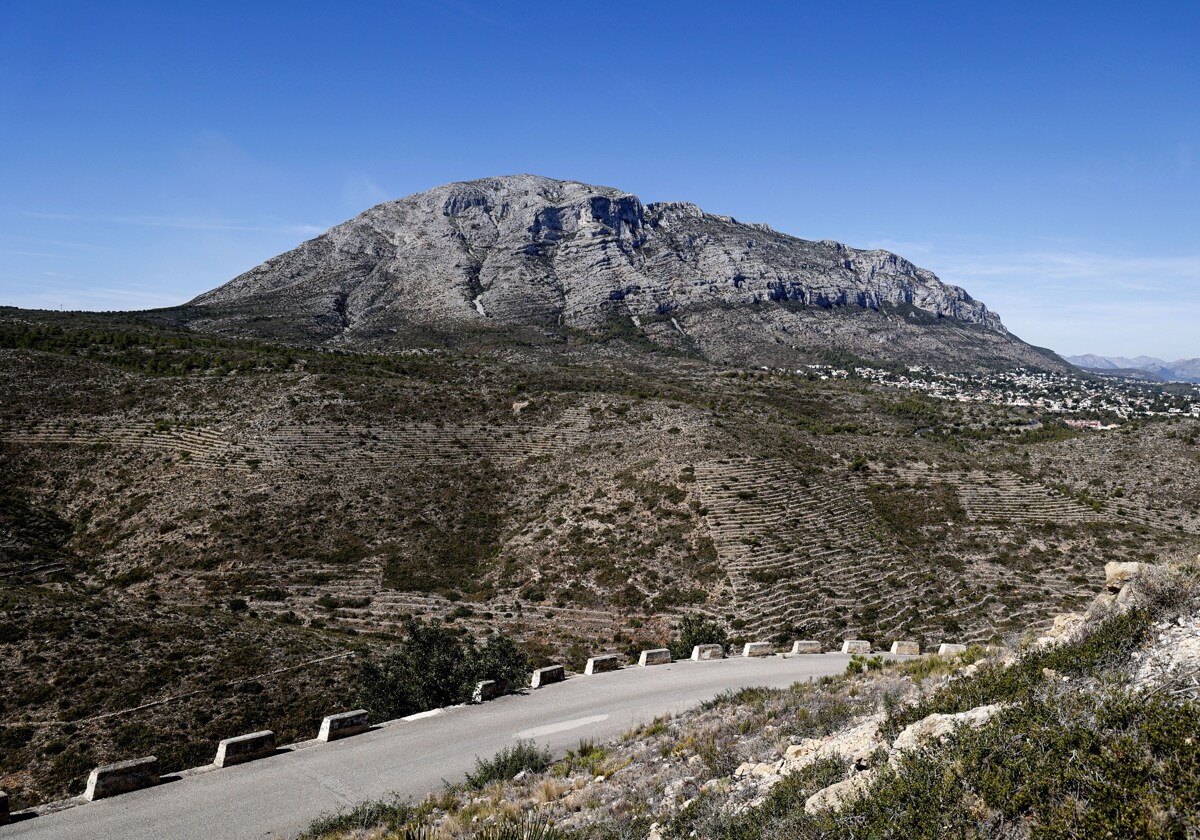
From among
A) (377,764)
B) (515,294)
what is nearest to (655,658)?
(377,764)

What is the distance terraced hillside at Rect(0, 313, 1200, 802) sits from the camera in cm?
2027

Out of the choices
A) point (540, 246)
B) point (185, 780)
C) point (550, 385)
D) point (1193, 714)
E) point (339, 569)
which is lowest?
point (339, 569)

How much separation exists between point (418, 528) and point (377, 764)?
2919 cm

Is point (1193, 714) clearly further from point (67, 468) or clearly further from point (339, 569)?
point (67, 468)

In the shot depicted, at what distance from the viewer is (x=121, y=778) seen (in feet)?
29.8

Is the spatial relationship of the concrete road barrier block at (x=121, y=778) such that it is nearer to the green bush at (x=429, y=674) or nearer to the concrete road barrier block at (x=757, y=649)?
the green bush at (x=429, y=674)

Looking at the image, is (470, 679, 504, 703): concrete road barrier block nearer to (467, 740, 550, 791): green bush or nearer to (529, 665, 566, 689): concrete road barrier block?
(529, 665, 566, 689): concrete road barrier block

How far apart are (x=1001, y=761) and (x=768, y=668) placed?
39.5ft

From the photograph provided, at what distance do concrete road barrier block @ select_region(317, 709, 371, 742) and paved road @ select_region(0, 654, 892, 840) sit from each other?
0.26m

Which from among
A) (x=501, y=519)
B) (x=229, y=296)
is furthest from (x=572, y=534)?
(x=229, y=296)

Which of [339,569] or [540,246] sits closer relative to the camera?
[339,569]

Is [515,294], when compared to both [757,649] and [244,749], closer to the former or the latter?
[757,649]

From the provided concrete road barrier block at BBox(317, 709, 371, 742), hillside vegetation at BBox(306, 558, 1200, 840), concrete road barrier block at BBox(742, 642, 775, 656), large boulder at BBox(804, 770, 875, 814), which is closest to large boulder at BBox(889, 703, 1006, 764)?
hillside vegetation at BBox(306, 558, 1200, 840)

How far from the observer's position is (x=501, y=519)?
133ft
